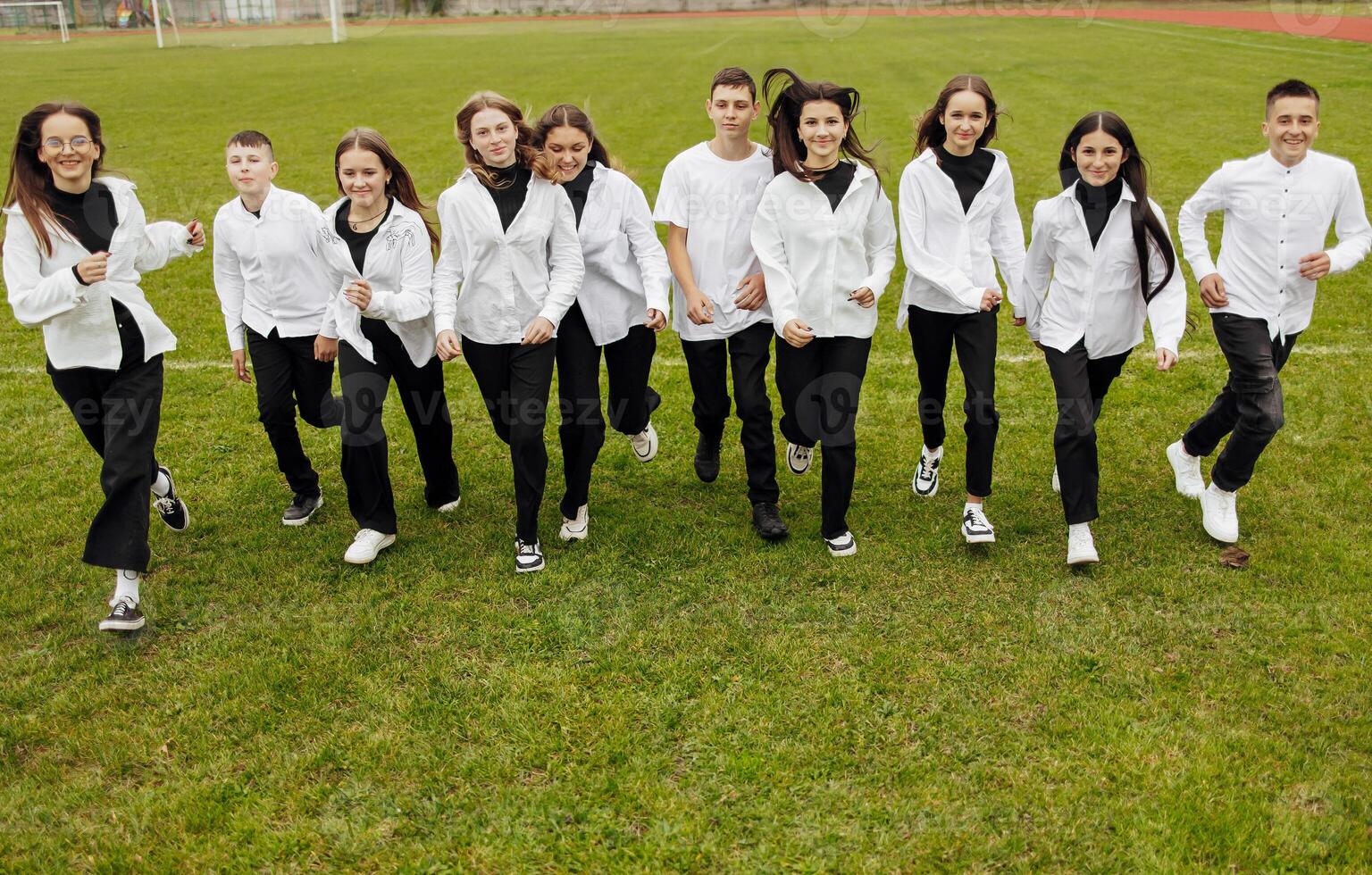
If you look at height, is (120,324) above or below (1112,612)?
above

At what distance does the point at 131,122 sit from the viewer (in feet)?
64.7

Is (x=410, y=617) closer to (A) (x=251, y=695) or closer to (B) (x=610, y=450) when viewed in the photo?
(A) (x=251, y=695)

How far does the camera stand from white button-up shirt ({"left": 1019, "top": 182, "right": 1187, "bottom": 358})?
471cm

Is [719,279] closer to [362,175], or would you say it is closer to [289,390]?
[362,175]

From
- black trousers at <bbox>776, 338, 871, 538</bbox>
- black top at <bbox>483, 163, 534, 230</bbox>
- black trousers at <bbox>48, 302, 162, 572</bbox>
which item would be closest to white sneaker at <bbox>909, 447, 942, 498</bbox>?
black trousers at <bbox>776, 338, 871, 538</bbox>

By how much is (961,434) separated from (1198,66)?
21.6m

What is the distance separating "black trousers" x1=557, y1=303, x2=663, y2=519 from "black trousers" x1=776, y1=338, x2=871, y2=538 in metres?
0.74

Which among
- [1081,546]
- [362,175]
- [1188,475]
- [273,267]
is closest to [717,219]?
[362,175]

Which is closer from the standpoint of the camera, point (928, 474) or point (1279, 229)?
point (1279, 229)

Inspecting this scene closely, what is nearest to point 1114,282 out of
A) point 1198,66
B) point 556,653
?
point 556,653

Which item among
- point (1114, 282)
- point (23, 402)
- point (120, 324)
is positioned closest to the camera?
point (120, 324)

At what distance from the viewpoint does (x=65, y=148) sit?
4.24m

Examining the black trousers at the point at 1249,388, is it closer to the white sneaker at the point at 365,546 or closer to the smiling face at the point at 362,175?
the smiling face at the point at 362,175

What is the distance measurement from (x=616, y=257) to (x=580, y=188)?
36 centimetres
